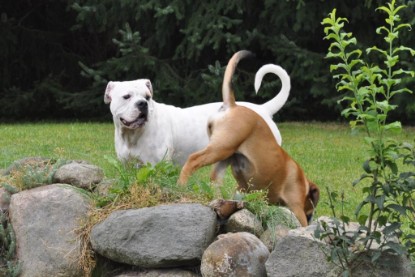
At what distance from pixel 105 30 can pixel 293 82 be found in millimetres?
4359

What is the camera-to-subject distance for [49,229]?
565 centimetres

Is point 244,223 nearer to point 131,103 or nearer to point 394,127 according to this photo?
point 394,127

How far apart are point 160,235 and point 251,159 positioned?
1456 mm

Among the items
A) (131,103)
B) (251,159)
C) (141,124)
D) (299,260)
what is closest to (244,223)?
(299,260)

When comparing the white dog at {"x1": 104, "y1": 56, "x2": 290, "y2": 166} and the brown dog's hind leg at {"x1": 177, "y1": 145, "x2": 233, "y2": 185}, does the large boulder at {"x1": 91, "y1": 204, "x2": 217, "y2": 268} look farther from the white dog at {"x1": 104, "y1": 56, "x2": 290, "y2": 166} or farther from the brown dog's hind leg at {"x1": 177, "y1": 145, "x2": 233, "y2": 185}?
the white dog at {"x1": 104, "y1": 56, "x2": 290, "y2": 166}

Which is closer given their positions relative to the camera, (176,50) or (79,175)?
(79,175)

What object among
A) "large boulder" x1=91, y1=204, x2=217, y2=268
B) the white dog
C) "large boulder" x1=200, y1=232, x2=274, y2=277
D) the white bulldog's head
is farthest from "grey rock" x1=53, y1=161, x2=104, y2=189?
"large boulder" x1=200, y1=232, x2=274, y2=277

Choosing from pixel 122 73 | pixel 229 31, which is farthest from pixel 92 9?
pixel 229 31

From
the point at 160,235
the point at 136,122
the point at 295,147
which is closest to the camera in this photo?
the point at 160,235

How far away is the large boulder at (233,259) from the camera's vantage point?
4.93 m

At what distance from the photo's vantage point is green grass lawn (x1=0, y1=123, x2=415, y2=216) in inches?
374

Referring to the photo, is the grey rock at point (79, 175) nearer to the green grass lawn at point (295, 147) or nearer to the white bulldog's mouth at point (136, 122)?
the white bulldog's mouth at point (136, 122)

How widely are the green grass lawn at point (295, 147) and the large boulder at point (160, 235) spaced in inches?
99.2

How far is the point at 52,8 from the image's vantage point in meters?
19.4
